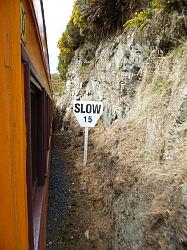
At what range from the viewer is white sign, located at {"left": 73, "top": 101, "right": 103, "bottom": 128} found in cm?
658

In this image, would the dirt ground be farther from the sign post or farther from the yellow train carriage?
the yellow train carriage

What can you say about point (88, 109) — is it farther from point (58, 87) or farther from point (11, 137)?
point (58, 87)

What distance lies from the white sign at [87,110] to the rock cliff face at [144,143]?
564 millimetres

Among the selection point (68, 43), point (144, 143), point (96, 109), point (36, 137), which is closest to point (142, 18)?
point (96, 109)

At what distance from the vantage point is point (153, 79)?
5.96 meters

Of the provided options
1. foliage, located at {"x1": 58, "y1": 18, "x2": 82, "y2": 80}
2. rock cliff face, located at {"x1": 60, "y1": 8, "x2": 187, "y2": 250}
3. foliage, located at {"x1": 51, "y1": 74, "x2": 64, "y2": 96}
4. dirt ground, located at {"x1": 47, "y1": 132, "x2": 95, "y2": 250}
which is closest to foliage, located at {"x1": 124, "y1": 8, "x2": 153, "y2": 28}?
rock cliff face, located at {"x1": 60, "y1": 8, "x2": 187, "y2": 250}

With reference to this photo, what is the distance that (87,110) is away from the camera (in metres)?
6.64

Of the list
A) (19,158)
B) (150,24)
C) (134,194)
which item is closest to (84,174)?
(134,194)

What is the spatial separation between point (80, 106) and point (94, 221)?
267 centimetres

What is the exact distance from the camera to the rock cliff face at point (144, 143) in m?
3.08

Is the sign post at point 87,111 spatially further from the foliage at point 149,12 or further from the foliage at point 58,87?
the foliage at point 58,87

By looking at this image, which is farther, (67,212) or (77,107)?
(77,107)

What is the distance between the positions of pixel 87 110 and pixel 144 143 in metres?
1.88

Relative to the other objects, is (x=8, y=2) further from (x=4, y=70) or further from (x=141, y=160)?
(x=141, y=160)
